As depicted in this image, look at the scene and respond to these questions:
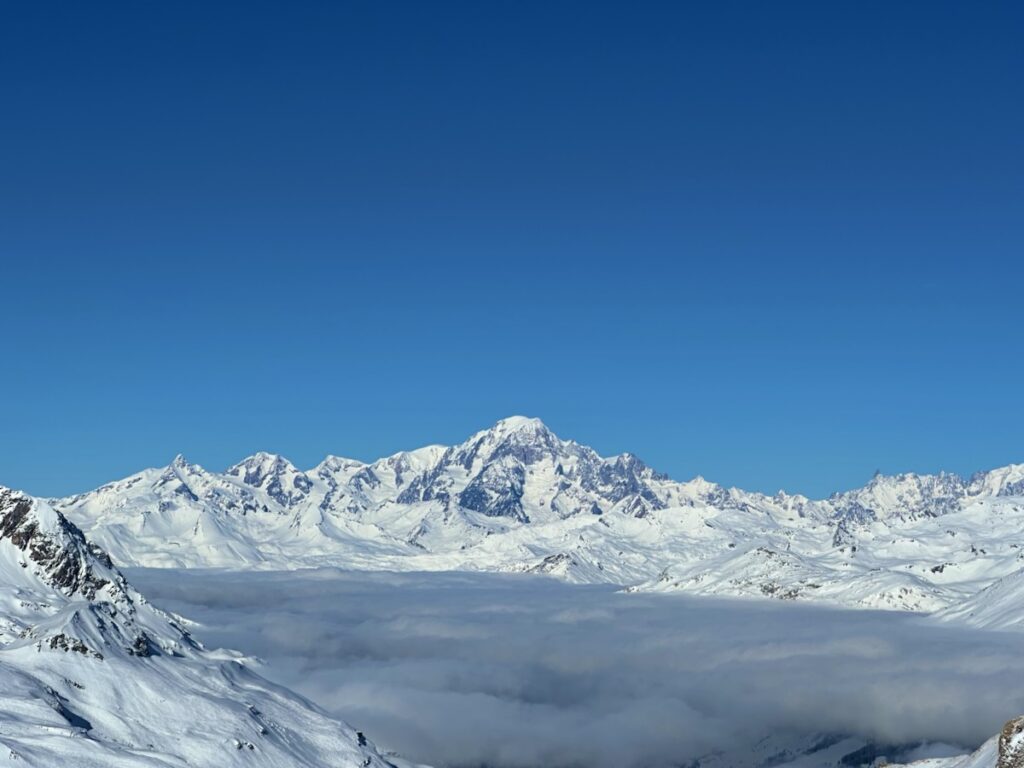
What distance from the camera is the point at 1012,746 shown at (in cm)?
10981

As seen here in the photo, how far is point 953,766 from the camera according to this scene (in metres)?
150

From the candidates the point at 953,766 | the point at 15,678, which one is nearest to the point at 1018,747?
the point at 953,766

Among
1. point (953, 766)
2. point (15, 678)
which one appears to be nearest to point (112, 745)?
point (15, 678)

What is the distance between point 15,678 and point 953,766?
155546 mm

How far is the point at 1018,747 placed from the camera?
109000 millimetres

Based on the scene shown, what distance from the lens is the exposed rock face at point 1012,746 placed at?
10856cm

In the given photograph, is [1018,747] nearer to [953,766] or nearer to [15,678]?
[953,766]

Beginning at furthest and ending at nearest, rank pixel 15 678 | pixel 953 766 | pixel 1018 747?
pixel 15 678, pixel 953 766, pixel 1018 747

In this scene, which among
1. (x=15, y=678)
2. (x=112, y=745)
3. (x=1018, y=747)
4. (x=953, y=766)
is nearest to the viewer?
(x=1018, y=747)

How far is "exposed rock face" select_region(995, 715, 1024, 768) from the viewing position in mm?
108562

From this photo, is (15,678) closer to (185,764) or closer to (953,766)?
(185,764)

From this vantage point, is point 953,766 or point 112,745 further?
point 112,745

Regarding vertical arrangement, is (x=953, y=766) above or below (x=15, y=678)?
below

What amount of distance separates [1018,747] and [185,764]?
417 feet
